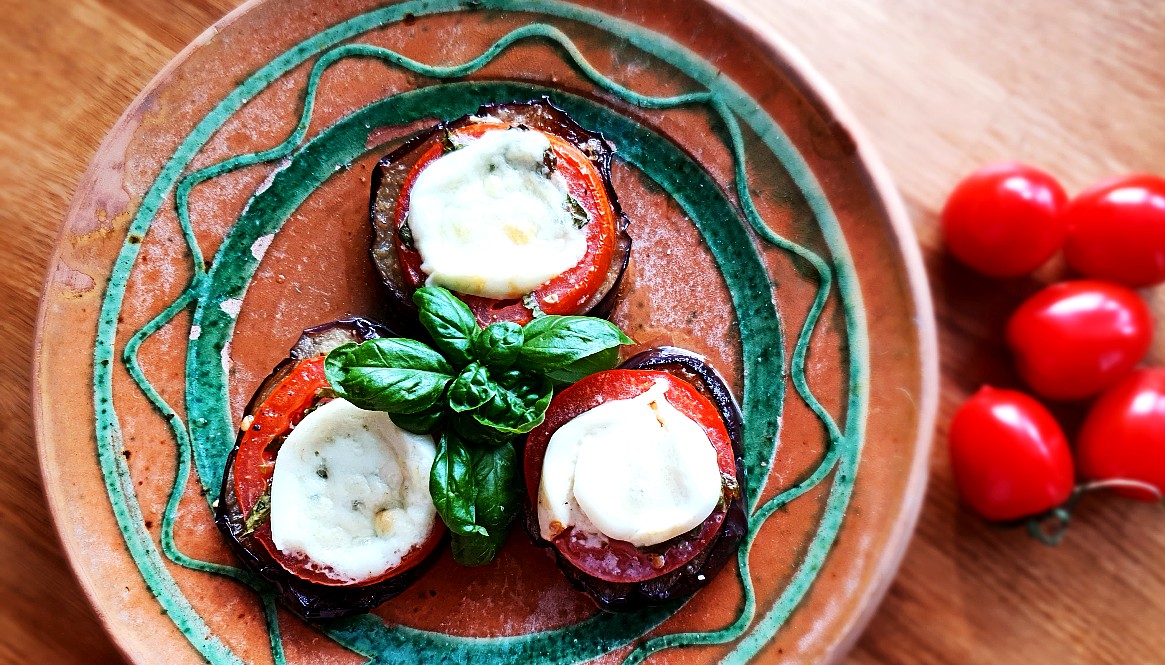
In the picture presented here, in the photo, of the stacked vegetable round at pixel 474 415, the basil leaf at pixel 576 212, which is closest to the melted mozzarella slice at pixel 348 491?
the stacked vegetable round at pixel 474 415

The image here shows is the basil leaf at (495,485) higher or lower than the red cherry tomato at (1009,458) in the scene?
lower

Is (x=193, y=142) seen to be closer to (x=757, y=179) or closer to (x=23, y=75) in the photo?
(x=23, y=75)

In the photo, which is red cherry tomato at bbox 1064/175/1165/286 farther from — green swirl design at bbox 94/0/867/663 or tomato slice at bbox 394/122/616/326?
tomato slice at bbox 394/122/616/326

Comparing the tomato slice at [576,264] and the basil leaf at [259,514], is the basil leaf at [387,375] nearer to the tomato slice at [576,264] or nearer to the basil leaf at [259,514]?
the tomato slice at [576,264]

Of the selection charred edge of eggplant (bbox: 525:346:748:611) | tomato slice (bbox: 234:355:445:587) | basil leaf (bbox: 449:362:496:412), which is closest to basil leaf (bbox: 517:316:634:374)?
basil leaf (bbox: 449:362:496:412)

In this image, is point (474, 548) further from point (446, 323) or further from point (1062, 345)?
point (1062, 345)
